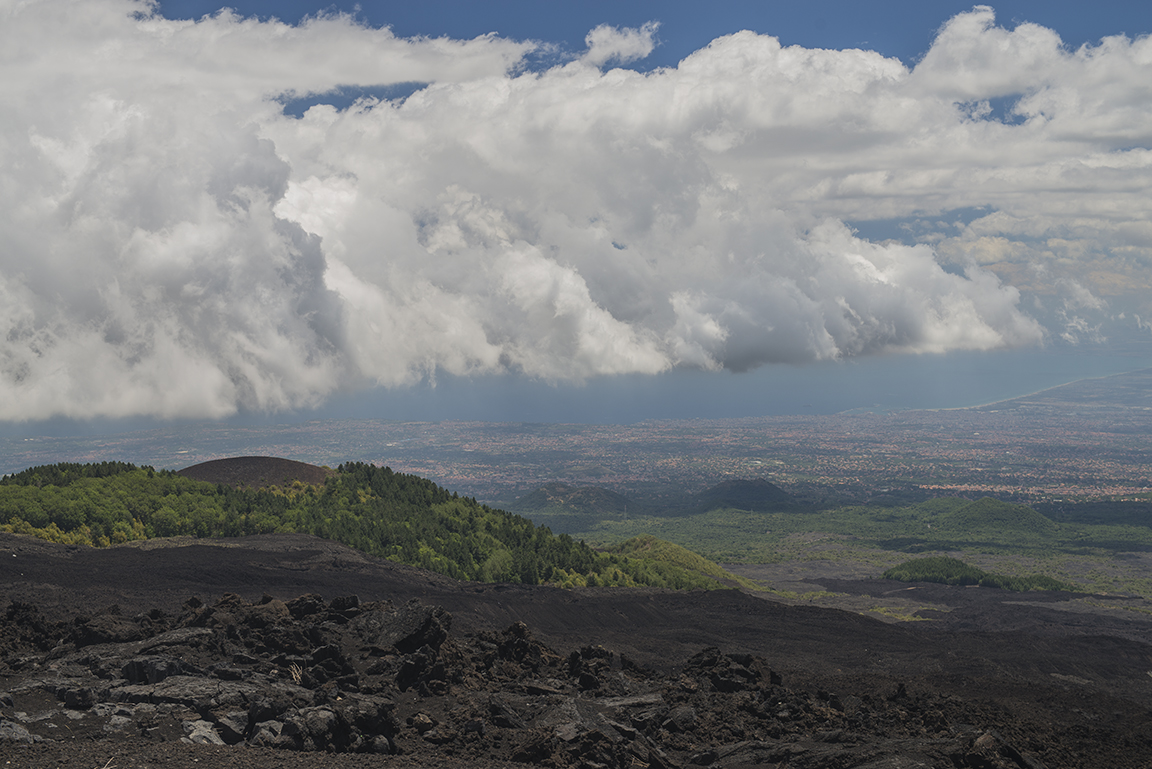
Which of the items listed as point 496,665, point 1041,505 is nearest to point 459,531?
point 496,665

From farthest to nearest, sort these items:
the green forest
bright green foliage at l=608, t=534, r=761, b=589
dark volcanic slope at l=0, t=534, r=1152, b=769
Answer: bright green foliage at l=608, t=534, r=761, b=589 → the green forest → dark volcanic slope at l=0, t=534, r=1152, b=769

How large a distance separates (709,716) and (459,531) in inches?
1856

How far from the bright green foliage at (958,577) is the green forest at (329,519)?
41.9 m

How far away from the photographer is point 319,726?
20750mm

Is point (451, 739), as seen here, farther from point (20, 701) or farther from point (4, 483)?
point (4, 483)

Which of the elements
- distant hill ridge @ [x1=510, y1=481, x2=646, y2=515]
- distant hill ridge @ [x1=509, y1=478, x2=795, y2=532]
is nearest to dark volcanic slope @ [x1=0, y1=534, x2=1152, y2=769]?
distant hill ridge @ [x1=509, y1=478, x2=795, y2=532]

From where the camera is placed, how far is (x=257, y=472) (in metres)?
76.5

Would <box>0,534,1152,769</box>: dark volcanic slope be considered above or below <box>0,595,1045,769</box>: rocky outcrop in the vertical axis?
below

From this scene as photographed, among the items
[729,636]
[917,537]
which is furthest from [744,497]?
[729,636]

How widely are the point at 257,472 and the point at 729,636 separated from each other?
46.2 meters

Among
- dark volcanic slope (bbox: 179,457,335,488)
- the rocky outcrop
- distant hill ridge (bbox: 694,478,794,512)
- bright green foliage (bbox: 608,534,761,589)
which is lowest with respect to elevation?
distant hill ridge (bbox: 694,478,794,512)

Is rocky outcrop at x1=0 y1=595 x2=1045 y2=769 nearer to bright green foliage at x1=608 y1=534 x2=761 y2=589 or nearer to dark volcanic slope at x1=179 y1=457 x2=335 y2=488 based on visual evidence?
dark volcanic slope at x1=179 y1=457 x2=335 y2=488

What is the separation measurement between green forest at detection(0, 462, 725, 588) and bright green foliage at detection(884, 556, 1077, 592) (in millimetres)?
41895

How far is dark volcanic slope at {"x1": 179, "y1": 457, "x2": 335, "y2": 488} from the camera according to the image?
245 ft
